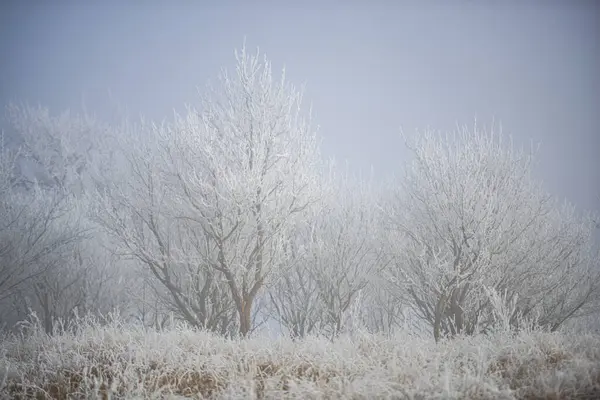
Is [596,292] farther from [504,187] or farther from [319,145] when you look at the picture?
[319,145]

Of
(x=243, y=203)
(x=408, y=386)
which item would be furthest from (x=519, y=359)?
(x=243, y=203)

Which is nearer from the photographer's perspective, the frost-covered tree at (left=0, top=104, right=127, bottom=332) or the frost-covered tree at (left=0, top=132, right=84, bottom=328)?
the frost-covered tree at (left=0, top=132, right=84, bottom=328)

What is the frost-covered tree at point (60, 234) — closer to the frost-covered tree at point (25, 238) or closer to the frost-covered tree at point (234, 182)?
the frost-covered tree at point (25, 238)

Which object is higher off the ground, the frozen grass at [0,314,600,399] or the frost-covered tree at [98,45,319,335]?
the frost-covered tree at [98,45,319,335]

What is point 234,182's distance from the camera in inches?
317

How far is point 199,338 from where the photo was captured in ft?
19.0

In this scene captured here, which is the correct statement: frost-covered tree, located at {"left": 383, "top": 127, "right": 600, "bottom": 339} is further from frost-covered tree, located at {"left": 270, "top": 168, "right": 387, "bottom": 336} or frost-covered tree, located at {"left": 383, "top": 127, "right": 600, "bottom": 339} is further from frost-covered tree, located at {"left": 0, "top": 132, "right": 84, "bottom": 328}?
frost-covered tree, located at {"left": 0, "top": 132, "right": 84, "bottom": 328}

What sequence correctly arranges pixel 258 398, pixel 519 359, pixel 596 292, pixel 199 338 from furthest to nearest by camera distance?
1. pixel 596 292
2. pixel 199 338
3. pixel 519 359
4. pixel 258 398

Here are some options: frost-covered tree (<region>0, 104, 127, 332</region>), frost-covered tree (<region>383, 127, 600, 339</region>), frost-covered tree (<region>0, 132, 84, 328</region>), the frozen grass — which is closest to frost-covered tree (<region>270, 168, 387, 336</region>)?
frost-covered tree (<region>383, 127, 600, 339</region>)

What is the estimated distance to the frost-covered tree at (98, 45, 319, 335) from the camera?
27.9 ft

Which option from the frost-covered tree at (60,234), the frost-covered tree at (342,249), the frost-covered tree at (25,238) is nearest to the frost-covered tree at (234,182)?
the frost-covered tree at (342,249)

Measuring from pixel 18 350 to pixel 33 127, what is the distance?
22.9 m

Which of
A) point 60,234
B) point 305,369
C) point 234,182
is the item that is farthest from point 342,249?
point 60,234

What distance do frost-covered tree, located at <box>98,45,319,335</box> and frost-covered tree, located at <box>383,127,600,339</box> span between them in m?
3.29
